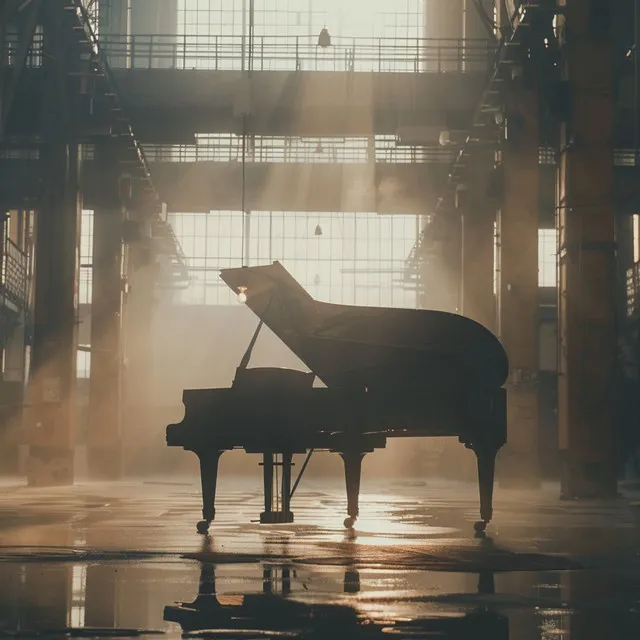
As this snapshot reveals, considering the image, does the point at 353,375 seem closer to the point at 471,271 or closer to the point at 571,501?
the point at 571,501

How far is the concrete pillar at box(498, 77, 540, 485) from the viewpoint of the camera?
2323cm

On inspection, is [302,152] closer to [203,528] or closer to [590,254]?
[590,254]

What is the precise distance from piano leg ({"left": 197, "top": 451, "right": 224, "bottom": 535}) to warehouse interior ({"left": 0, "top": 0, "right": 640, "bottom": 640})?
0.90ft

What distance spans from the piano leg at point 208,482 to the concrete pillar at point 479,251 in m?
17.6

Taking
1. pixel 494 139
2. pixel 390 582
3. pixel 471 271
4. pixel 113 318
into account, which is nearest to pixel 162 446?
pixel 113 318

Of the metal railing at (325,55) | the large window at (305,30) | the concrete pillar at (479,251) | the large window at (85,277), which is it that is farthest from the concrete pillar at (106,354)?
the large window at (85,277)

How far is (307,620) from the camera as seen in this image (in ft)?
17.5

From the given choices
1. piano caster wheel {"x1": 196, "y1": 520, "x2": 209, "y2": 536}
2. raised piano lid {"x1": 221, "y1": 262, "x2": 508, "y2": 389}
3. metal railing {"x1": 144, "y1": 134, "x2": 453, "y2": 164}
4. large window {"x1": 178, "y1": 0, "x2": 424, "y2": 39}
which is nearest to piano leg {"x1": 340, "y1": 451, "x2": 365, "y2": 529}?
raised piano lid {"x1": 221, "y1": 262, "x2": 508, "y2": 389}

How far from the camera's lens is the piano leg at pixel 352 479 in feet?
38.8

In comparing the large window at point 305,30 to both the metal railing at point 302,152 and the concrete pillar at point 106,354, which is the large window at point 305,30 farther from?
the concrete pillar at point 106,354

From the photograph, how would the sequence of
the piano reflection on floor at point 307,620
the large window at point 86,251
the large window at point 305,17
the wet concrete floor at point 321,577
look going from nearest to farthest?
the piano reflection on floor at point 307,620 → the wet concrete floor at point 321,577 → the large window at point 305,17 → the large window at point 86,251

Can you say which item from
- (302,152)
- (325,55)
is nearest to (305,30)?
(302,152)

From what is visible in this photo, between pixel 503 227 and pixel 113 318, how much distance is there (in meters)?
10.9

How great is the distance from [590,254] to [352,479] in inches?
318
